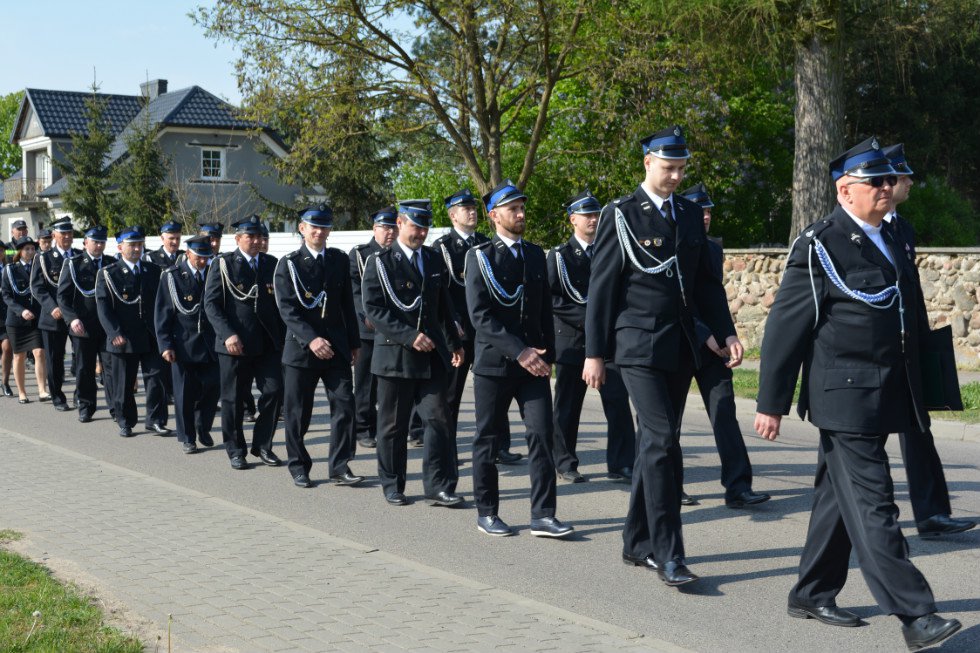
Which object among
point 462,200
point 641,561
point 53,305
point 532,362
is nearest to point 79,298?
point 53,305

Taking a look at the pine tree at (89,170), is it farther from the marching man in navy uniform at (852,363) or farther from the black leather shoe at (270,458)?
the marching man in navy uniform at (852,363)

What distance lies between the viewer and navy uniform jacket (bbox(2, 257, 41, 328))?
1471 cm

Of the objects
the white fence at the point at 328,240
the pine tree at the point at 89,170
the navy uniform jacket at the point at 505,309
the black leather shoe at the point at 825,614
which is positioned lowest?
the black leather shoe at the point at 825,614

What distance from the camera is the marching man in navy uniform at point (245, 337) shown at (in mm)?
9836

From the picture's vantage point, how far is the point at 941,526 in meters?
6.84

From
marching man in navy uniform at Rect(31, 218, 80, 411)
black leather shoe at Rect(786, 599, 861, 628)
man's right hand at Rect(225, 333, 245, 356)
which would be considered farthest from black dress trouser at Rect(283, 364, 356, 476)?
marching man in navy uniform at Rect(31, 218, 80, 411)

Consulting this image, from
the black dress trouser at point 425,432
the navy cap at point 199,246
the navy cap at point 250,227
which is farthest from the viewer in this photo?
the navy cap at point 199,246

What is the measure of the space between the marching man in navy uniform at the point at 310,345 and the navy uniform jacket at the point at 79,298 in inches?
183

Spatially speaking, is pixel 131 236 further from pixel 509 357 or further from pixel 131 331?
pixel 509 357

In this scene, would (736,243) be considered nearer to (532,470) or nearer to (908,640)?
(532,470)

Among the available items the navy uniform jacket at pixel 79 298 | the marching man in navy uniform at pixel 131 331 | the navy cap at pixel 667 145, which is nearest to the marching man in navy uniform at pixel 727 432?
the navy cap at pixel 667 145

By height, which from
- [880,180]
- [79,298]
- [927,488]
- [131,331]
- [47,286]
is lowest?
[927,488]

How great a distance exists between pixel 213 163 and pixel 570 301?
46.7 m

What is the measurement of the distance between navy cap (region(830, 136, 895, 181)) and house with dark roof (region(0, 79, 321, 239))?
32.5 meters
